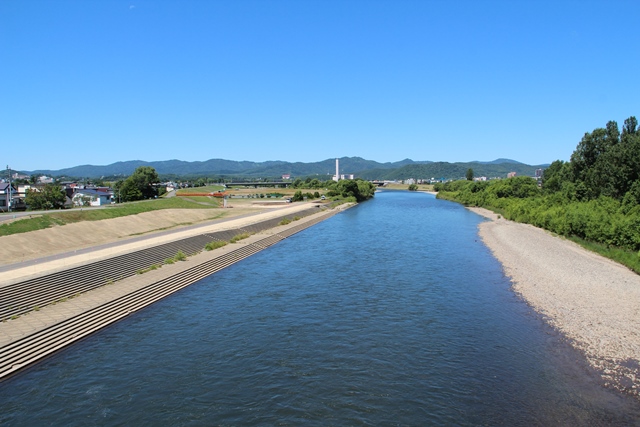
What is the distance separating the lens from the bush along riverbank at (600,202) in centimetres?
2870

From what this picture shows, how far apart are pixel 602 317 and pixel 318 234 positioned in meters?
32.4

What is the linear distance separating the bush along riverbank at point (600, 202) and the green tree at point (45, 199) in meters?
56.0

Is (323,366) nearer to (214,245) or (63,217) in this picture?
(214,245)

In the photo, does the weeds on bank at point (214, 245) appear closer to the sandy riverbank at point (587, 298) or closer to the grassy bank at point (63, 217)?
the grassy bank at point (63, 217)

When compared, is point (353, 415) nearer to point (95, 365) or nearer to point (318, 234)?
point (95, 365)

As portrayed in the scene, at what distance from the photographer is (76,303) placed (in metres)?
17.0

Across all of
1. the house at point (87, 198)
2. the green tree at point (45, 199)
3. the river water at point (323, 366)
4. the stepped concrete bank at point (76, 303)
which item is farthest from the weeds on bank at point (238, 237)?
the house at point (87, 198)

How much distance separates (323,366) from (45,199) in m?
55.1

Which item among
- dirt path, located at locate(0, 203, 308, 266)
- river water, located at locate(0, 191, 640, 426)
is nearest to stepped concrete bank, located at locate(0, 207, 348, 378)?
river water, located at locate(0, 191, 640, 426)

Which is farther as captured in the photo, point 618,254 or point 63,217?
point 63,217

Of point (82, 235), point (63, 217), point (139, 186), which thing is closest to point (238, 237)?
point (82, 235)

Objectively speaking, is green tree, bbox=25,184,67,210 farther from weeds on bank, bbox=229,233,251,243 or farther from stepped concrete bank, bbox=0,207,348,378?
stepped concrete bank, bbox=0,207,348,378

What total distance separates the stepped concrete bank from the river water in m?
0.50

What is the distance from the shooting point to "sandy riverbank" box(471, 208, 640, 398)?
13.2 m
